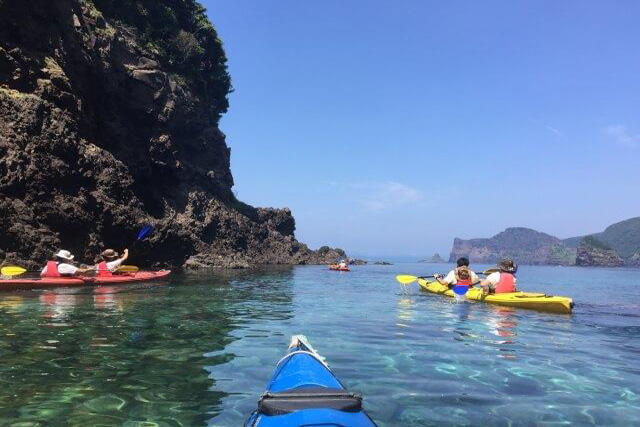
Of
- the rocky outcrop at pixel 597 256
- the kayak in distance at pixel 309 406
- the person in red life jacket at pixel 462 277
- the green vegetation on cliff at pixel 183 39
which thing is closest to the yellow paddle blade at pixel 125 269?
the person in red life jacket at pixel 462 277

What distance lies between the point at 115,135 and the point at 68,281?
64.5 ft

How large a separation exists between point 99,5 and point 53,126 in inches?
808

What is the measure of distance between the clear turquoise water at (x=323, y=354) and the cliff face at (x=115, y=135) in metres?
13.3

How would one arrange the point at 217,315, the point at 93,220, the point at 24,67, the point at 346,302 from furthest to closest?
the point at 93,220 < the point at 24,67 < the point at 346,302 < the point at 217,315

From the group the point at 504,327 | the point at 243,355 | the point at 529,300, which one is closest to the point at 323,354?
the point at 243,355

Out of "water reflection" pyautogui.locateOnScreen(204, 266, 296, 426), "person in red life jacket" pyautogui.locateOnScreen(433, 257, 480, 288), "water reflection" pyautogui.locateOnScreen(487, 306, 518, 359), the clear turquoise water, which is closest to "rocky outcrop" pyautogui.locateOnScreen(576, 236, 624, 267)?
"person in red life jacket" pyautogui.locateOnScreen(433, 257, 480, 288)

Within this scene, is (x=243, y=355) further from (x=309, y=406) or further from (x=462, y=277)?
(x=462, y=277)

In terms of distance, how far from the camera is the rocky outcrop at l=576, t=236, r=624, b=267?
150 m

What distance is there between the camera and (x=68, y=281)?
18.7m

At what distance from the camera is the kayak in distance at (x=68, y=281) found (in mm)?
17234

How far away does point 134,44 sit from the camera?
1598 inches

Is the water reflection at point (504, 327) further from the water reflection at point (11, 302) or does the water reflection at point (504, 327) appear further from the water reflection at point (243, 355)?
the water reflection at point (11, 302)

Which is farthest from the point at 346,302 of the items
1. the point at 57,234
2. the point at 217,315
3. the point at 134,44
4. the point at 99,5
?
the point at 99,5

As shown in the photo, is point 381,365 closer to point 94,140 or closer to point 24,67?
point 24,67
